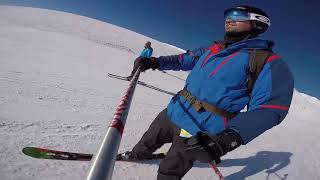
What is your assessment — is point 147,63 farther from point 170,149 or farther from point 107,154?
point 107,154

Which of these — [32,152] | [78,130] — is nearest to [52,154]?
[32,152]

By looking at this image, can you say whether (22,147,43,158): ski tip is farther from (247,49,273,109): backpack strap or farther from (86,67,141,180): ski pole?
(247,49,273,109): backpack strap

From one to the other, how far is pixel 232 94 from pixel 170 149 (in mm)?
897

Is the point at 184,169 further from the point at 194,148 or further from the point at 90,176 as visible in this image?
the point at 90,176

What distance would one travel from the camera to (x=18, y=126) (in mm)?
4562

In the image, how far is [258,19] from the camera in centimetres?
314

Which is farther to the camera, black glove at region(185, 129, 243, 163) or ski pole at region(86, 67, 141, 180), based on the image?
black glove at region(185, 129, 243, 163)

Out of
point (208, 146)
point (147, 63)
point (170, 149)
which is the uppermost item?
point (147, 63)

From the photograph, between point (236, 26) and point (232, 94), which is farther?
point (236, 26)

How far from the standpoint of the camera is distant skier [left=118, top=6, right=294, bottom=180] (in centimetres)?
229

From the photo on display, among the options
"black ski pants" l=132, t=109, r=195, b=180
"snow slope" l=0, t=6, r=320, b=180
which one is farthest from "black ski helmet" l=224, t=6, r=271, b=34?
"snow slope" l=0, t=6, r=320, b=180

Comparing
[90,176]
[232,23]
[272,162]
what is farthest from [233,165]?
[90,176]

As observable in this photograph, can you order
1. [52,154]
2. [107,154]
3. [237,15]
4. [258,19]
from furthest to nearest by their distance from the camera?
[52,154] → [237,15] → [258,19] → [107,154]

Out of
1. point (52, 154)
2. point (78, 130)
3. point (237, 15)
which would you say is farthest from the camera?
point (78, 130)
